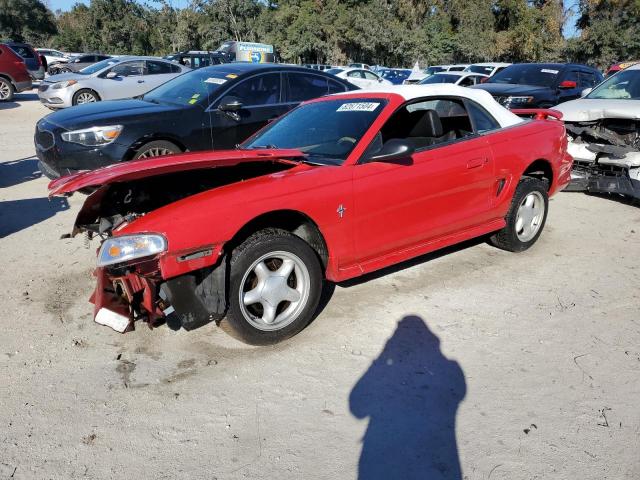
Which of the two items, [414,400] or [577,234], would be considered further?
[577,234]

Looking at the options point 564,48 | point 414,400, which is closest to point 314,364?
point 414,400

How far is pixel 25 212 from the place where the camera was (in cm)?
650

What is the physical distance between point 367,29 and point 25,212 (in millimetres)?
40974

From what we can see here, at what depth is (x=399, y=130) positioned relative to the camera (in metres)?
4.57

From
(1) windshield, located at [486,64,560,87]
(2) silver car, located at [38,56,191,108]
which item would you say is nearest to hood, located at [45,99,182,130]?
(1) windshield, located at [486,64,560,87]

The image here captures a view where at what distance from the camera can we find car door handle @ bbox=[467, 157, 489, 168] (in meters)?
4.47

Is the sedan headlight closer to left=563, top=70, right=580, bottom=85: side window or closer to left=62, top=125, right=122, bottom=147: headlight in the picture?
left=563, top=70, right=580, bottom=85: side window

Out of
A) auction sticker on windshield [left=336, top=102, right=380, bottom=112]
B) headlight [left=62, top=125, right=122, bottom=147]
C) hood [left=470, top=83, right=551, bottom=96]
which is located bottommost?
hood [left=470, top=83, right=551, bottom=96]

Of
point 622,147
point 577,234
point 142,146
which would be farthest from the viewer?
point 622,147

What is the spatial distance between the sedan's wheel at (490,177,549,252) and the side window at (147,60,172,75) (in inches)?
531

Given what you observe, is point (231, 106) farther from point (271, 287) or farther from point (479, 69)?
point (479, 69)

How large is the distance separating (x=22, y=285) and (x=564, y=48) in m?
46.2

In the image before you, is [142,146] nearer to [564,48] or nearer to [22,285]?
[22,285]

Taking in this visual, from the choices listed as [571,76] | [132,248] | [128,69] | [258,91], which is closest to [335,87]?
[258,91]
